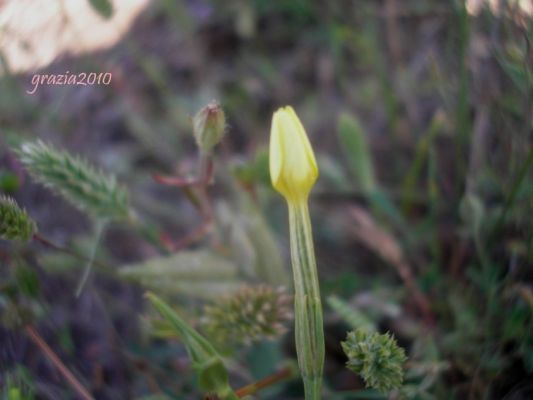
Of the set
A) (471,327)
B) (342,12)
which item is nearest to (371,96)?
(342,12)

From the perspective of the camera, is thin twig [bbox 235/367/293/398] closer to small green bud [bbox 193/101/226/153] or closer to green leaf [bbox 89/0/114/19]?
small green bud [bbox 193/101/226/153]

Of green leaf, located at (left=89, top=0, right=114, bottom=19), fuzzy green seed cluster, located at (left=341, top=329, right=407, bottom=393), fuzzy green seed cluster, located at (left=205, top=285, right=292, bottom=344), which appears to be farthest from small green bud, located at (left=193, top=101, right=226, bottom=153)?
green leaf, located at (left=89, top=0, right=114, bottom=19)

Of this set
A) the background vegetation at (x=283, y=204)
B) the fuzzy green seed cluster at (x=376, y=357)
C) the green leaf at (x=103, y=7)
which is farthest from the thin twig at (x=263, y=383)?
the green leaf at (x=103, y=7)

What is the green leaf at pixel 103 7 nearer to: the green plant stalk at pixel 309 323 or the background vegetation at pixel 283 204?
the background vegetation at pixel 283 204

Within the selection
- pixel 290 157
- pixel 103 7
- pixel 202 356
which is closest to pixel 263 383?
pixel 202 356

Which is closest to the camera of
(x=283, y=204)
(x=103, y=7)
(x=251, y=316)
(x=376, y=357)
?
(x=376, y=357)

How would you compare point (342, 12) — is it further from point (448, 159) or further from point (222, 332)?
point (222, 332)

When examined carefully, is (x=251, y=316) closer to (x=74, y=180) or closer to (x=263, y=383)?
(x=263, y=383)
